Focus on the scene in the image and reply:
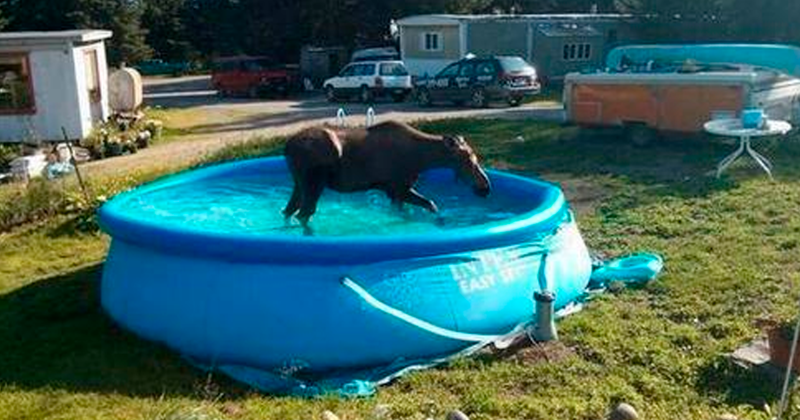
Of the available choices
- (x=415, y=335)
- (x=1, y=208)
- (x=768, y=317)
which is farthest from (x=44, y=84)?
(x=768, y=317)

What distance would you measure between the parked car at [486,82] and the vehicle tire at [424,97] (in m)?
0.60

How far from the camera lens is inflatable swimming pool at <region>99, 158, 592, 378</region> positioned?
24.1 feet

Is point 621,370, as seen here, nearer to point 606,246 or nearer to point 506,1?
point 606,246

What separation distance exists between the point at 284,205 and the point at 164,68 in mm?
49875

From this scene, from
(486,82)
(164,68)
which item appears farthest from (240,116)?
(164,68)

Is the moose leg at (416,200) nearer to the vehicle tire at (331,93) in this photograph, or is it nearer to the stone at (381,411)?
the stone at (381,411)

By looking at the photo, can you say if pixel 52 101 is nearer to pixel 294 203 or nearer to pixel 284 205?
pixel 284 205

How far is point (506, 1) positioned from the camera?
53469 mm

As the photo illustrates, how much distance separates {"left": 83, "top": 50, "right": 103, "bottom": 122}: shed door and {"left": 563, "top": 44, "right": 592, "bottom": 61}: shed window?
21359mm

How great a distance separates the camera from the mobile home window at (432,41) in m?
38.4

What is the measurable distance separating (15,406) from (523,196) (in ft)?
21.7

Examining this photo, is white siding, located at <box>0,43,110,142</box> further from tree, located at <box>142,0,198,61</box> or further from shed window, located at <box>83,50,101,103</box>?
tree, located at <box>142,0,198,61</box>

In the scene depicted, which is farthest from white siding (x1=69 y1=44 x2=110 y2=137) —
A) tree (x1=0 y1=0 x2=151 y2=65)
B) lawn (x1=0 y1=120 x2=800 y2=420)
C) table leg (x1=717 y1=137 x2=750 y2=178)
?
tree (x1=0 y1=0 x2=151 y2=65)

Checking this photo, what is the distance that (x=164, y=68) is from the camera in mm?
58688
